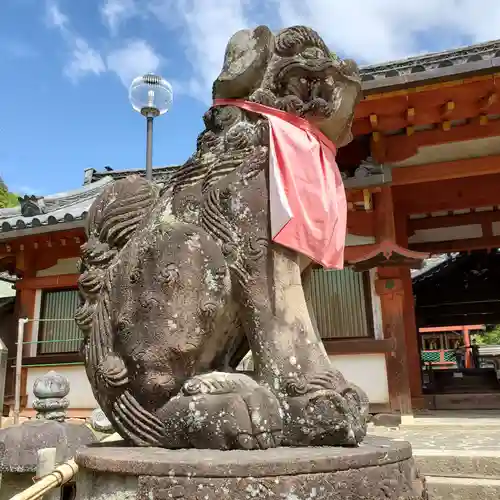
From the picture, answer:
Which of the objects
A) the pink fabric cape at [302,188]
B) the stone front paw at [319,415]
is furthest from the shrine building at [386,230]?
the stone front paw at [319,415]

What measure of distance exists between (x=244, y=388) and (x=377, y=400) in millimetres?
5423

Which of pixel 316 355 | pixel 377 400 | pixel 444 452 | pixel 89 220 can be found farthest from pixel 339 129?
pixel 377 400

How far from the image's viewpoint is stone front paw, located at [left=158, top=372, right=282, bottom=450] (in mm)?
1608

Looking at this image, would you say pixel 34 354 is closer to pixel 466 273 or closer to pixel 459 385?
pixel 459 385

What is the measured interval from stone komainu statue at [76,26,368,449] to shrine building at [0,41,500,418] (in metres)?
3.35

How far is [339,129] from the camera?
229 cm

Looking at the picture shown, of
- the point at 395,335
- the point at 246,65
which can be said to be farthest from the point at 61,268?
the point at 246,65

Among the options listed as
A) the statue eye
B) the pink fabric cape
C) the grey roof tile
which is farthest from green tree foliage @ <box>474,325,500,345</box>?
the statue eye

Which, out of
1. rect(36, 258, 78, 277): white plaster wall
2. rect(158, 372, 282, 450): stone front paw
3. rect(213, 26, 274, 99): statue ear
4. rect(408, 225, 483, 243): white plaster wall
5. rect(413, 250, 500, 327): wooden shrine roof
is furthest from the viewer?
rect(413, 250, 500, 327): wooden shrine roof

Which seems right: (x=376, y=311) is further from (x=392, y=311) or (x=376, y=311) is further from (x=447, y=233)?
(x=447, y=233)

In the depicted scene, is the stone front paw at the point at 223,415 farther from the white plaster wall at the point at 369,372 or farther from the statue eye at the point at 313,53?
the white plaster wall at the point at 369,372

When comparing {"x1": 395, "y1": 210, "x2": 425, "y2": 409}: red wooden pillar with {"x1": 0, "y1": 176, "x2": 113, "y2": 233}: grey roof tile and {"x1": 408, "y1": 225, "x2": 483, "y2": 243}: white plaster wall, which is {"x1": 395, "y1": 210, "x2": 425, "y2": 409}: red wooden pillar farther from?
{"x1": 0, "y1": 176, "x2": 113, "y2": 233}: grey roof tile

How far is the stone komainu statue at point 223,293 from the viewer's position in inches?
66.4

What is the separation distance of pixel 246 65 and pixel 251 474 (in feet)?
5.26
